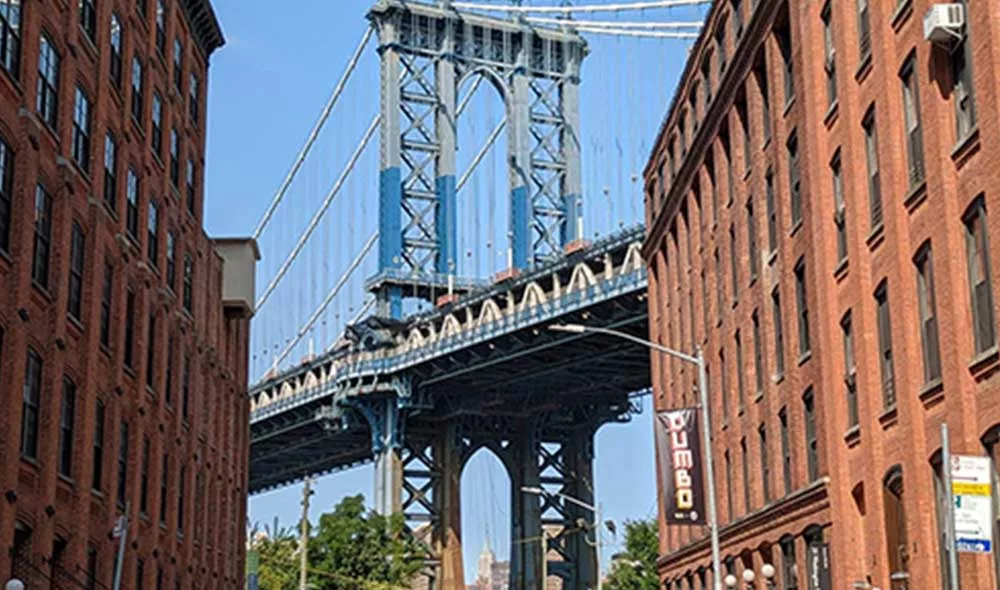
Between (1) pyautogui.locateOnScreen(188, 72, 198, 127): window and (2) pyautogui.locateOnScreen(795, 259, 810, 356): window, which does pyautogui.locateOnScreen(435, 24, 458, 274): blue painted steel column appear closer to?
(1) pyautogui.locateOnScreen(188, 72, 198, 127): window

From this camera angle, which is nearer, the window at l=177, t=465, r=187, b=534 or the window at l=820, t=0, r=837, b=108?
the window at l=820, t=0, r=837, b=108

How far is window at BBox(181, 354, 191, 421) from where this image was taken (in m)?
48.1

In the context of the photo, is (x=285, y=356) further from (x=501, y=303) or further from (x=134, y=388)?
(x=134, y=388)

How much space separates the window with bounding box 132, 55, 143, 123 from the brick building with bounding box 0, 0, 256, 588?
8 centimetres

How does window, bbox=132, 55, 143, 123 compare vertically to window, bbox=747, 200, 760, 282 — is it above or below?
above

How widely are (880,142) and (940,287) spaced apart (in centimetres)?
456

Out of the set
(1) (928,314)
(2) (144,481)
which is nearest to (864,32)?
(1) (928,314)

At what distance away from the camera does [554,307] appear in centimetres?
8925

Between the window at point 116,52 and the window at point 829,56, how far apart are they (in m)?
16.6

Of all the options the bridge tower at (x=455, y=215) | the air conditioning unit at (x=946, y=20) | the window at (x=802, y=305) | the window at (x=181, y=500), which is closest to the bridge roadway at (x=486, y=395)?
the bridge tower at (x=455, y=215)

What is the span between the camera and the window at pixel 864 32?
3216 cm

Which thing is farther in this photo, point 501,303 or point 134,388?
point 501,303

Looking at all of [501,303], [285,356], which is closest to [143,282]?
[501,303]

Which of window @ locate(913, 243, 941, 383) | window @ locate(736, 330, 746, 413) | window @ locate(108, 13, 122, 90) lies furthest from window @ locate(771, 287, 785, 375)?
window @ locate(108, 13, 122, 90)
